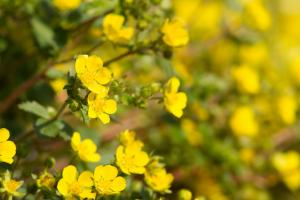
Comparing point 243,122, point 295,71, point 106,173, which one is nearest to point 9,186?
point 106,173

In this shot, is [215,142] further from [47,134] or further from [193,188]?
[47,134]

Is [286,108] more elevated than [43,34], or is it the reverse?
[286,108]

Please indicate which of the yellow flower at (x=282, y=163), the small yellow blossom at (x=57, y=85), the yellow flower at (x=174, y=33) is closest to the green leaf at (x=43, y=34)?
the small yellow blossom at (x=57, y=85)

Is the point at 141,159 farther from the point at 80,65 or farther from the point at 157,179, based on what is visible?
the point at 80,65

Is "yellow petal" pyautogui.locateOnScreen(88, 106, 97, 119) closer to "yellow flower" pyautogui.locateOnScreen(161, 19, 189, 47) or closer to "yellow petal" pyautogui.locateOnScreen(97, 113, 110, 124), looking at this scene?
"yellow petal" pyautogui.locateOnScreen(97, 113, 110, 124)

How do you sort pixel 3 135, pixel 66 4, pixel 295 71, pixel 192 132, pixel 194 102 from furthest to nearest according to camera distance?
1. pixel 295 71
2. pixel 192 132
3. pixel 194 102
4. pixel 66 4
5. pixel 3 135

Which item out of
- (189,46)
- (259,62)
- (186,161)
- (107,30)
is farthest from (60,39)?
(259,62)

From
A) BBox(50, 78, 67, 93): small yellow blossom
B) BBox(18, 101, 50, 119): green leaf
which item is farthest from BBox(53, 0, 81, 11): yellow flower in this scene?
BBox(18, 101, 50, 119): green leaf
